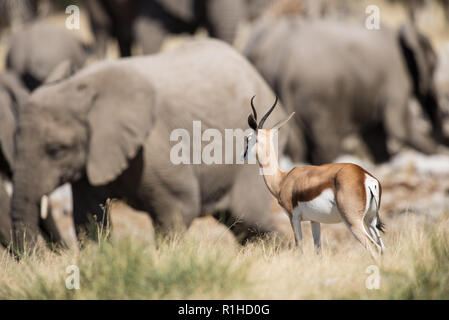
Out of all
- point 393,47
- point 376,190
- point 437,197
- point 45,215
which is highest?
point 393,47

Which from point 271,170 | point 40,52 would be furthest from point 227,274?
point 40,52

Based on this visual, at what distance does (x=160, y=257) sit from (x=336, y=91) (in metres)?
5.85

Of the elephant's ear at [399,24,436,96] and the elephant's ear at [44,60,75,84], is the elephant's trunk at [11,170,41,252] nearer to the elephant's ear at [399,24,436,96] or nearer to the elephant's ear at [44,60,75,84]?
the elephant's ear at [44,60,75,84]

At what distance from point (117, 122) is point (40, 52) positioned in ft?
17.8

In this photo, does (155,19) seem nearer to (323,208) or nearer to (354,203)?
(323,208)

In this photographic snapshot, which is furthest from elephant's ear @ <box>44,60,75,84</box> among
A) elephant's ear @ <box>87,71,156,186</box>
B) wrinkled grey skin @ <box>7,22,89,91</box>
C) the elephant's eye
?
wrinkled grey skin @ <box>7,22,89,91</box>

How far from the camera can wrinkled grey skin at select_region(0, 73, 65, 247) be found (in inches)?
230

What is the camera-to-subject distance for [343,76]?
951cm

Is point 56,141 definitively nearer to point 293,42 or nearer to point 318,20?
point 293,42

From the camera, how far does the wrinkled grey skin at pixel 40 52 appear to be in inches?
414

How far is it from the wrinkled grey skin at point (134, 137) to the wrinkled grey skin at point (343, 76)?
10.2 ft

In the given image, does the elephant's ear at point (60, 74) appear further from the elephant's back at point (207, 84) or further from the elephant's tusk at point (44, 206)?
the elephant's tusk at point (44, 206)
